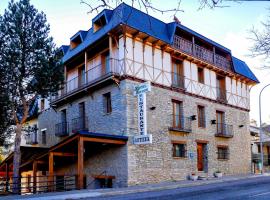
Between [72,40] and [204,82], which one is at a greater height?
[72,40]

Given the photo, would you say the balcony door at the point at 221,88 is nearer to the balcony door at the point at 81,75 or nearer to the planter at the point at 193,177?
the planter at the point at 193,177

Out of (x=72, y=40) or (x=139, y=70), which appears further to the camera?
(x=72, y=40)

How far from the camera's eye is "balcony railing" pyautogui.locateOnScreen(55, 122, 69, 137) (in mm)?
25234

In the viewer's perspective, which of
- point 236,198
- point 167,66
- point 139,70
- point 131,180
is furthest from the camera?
point 167,66

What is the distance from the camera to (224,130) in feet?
89.4

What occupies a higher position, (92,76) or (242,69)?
(242,69)

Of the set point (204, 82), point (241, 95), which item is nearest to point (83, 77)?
point (204, 82)

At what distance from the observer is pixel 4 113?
19859 mm

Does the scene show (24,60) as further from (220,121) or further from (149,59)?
(220,121)

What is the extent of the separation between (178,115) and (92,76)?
6272mm

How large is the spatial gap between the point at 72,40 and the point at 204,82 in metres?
10.3

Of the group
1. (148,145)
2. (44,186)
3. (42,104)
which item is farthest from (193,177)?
(42,104)

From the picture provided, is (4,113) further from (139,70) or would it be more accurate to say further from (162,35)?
(162,35)

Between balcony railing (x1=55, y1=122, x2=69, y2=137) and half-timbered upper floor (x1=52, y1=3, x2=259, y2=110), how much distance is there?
174cm
